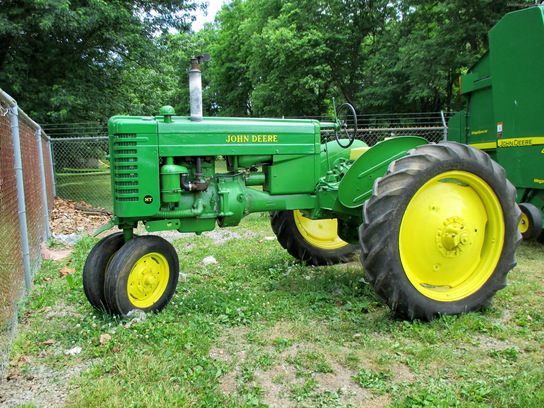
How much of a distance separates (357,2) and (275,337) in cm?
2620

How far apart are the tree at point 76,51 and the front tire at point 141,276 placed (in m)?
9.20

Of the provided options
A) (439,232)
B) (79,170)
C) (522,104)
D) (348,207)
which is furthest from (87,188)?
(439,232)

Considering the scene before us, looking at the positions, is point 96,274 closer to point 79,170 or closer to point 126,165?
point 126,165

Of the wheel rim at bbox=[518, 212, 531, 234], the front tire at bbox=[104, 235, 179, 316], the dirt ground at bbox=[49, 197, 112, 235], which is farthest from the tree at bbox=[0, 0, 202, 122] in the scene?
the wheel rim at bbox=[518, 212, 531, 234]

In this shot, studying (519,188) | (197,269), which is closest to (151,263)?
(197,269)

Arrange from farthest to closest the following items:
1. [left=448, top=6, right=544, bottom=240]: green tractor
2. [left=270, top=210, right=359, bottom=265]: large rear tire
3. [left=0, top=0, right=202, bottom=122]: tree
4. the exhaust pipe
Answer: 1. [left=0, top=0, right=202, bottom=122]: tree
2. [left=448, top=6, right=544, bottom=240]: green tractor
3. [left=270, top=210, right=359, bottom=265]: large rear tire
4. the exhaust pipe

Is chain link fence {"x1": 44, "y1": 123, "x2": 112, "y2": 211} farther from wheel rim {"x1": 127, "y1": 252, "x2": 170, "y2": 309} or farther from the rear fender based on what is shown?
the rear fender

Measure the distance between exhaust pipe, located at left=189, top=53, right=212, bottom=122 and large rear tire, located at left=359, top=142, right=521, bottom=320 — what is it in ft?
5.31

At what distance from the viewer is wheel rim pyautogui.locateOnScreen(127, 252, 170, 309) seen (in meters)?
3.60

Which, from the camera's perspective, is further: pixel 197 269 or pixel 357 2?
pixel 357 2

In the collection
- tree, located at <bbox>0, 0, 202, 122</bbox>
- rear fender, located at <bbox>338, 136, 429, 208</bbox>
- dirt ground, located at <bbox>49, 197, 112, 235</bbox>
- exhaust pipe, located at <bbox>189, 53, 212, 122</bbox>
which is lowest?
dirt ground, located at <bbox>49, 197, 112, 235</bbox>

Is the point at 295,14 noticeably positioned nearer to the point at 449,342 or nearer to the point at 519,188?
the point at 519,188

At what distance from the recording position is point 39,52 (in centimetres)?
1243

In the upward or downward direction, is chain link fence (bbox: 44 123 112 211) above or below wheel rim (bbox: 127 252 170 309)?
above
